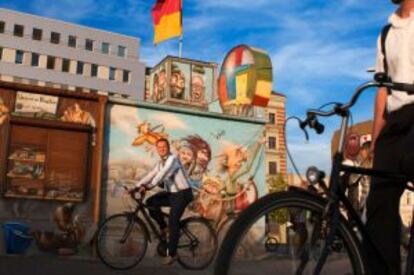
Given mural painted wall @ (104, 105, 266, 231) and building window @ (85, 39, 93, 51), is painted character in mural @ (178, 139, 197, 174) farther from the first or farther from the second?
building window @ (85, 39, 93, 51)

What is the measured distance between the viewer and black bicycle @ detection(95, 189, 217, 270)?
9.04 meters

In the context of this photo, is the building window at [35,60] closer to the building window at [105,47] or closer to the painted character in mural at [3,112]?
the building window at [105,47]

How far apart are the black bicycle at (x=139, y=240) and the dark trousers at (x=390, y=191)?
598 cm

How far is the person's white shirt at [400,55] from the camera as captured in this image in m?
3.68

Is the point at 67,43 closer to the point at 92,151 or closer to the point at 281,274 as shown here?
the point at 92,151

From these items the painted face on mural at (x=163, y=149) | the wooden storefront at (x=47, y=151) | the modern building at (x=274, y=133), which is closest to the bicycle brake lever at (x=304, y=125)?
the painted face on mural at (x=163, y=149)

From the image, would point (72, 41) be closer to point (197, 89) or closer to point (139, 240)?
point (197, 89)

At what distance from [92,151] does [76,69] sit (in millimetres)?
73312

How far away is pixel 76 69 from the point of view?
286 ft

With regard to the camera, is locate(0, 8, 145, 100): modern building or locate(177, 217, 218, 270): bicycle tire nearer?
locate(177, 217, 218, 270): bicycle tire

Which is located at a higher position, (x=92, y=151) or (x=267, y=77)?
(x=267, y=77)

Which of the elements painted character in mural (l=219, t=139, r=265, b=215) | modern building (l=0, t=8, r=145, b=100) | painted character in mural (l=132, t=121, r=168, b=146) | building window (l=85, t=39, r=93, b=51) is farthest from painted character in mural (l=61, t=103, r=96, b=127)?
building window (l=85, t=39, r=93, b=51)

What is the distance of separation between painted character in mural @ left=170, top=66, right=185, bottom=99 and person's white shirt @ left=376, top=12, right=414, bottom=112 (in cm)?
3284

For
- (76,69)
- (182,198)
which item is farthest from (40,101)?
(76,69)
